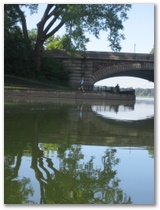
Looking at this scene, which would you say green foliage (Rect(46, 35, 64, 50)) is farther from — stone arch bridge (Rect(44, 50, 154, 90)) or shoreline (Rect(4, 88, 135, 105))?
shoreline (Rect(4, 88, 135, 105))

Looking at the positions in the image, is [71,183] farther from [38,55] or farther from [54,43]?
[54,43]

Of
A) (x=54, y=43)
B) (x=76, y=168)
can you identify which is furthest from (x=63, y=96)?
(x=54, y=43)

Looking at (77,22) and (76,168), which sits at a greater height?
(77,22)

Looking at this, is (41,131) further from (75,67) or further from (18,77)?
(75,67)

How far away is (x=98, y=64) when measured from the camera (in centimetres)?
3080

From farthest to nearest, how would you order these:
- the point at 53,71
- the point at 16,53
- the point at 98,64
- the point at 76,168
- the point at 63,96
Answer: the point at 98,64
the point at 53,71
the point at 16,53
the point at 63,96
the point at 76,168

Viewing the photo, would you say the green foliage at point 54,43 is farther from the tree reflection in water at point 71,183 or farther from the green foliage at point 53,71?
the tree reflection in water at point 71,183

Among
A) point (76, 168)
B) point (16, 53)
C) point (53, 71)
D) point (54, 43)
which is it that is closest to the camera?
point (76, 168)

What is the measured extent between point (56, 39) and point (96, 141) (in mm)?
53684

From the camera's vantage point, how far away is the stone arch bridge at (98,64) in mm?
30203

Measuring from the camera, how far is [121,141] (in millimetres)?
5719

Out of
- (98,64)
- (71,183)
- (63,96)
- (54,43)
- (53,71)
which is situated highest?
(54,43)

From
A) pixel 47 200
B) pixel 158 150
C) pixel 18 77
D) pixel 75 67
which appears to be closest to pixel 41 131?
pixel 158 150

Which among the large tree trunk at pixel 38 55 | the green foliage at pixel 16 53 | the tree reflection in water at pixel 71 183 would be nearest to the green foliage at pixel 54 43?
the large tree trunk at pixel 38 55
